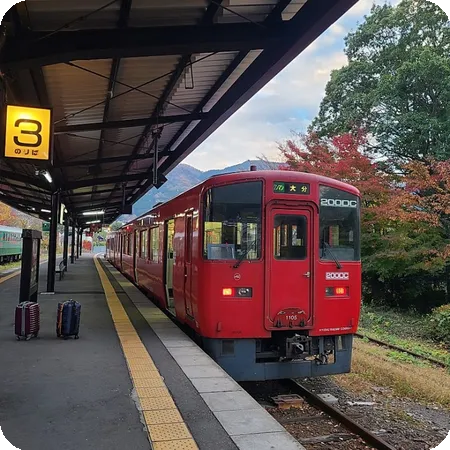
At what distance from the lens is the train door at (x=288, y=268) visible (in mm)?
6074

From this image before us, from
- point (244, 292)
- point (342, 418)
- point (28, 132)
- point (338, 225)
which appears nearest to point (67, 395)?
point (244, 292)

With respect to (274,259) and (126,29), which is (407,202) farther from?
(126,29)

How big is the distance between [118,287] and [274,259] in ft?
35.5

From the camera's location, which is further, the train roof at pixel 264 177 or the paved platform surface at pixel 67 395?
the train roof at pixel 264 177

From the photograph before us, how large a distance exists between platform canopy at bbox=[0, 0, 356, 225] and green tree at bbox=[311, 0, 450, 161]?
10975 millimetres

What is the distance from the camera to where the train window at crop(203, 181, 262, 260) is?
6.10m

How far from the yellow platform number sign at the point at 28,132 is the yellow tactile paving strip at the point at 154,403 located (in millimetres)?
2824

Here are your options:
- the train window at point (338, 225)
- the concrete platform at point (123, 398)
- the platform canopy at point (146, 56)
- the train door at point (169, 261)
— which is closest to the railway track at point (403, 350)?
the train window at point (338, 225)

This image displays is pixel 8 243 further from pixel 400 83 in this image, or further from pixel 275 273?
pixel 275 273

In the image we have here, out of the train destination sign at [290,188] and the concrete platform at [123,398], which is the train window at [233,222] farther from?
the concrete platform at [123,398]

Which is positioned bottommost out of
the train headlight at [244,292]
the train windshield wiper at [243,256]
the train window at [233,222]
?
the train headlight at [244,292]

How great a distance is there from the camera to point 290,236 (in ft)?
20.7

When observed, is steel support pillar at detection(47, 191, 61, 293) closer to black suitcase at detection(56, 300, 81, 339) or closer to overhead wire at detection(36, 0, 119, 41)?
black suitcase at detection(56, 300, 81, 339)

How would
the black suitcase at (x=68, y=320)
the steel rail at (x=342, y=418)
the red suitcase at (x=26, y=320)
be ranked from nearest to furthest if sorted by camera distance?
the steel rail at (x=342, y=418), the red suitcase at (x=26, y=320), the black suitcase at (x=68, y=320)
